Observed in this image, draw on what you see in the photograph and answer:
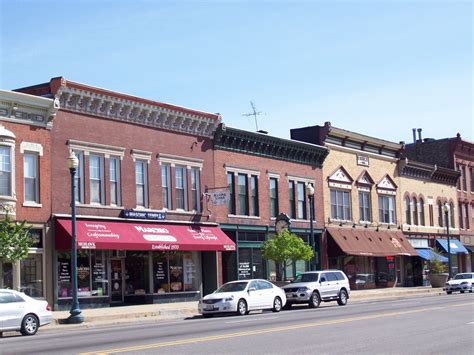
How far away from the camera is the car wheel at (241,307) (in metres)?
29.4

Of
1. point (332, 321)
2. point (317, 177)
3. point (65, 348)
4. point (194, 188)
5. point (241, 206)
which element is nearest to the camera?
point (65, 348)

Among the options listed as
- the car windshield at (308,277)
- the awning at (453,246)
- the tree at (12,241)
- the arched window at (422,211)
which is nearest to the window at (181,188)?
the car windshield at (308,277)

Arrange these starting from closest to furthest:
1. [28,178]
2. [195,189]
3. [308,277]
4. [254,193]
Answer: [28,178]
[308,277]
[195,189]
[254,193]

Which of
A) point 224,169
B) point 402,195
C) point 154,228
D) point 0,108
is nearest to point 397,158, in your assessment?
point 402,195

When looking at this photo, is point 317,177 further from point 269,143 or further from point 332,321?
point 332,321

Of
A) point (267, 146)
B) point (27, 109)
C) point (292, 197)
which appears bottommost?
point (292, 197)

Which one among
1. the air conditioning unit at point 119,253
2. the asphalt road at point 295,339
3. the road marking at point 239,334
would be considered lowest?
the asphalt road at point 295,339

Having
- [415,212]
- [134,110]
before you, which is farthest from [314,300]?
[415,212]

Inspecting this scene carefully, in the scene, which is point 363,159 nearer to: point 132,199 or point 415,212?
point 415,212

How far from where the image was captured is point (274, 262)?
44.2 metres

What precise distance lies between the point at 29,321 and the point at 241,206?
67.6ft

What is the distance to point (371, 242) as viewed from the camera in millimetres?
52781

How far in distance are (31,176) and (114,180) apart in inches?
184

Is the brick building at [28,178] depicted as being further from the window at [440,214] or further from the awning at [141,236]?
the window at [440,214]
